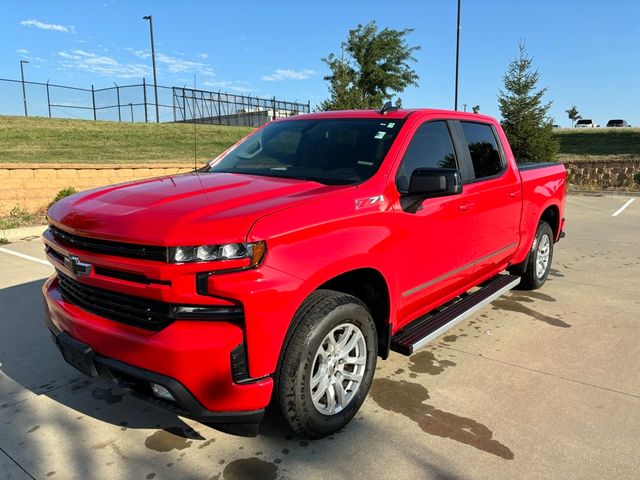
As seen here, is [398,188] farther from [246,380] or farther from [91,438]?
[91,438]

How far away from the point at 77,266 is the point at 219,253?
886 millimetres

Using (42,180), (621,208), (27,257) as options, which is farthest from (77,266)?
(621,208)

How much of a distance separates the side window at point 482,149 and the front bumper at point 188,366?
9.03 feet

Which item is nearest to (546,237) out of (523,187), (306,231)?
(523,187)

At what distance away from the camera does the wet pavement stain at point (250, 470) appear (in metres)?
2.56

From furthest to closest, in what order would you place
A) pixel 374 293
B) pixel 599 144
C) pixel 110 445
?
pixel 599 144, pixel 374 293, pixel 110 445

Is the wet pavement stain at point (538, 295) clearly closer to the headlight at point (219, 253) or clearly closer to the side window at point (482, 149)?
the side window at point (482, 149)

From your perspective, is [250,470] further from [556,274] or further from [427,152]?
[556,274]

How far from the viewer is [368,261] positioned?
290cm

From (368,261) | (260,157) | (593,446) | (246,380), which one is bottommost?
(593,446)

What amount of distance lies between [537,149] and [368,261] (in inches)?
731

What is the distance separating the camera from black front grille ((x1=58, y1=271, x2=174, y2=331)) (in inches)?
93.9

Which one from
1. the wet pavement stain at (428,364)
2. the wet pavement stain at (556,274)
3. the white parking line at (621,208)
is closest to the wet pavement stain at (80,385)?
the wet pavement stain at (428,364)

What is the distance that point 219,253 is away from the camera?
2305 millimetres
